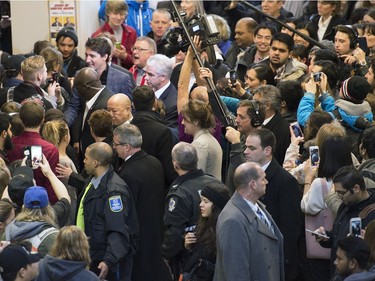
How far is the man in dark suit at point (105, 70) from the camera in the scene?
1178cm

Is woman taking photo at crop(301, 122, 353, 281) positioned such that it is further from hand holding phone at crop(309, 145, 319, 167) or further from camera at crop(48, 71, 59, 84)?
camera at crop(48, 71, 59, 84)

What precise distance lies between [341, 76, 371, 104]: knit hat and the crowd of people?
17 mm

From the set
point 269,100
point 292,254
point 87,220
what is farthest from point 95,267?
point 269,100

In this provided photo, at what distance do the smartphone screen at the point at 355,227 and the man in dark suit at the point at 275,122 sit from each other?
1.95m

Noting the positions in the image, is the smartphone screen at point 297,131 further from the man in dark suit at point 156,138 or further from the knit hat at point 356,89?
the man in dark suit at point 156,138

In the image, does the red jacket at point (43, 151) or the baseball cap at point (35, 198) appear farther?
the red jacket at point (43, 151)

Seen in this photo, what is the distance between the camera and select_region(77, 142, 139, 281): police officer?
29.3 feet

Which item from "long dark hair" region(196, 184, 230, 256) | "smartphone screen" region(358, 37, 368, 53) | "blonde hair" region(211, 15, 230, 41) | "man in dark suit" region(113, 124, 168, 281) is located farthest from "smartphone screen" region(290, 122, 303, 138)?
"blonde hair" region(211, 15, 230, 41)

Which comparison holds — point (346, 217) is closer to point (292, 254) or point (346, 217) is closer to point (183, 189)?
point (292, 254)

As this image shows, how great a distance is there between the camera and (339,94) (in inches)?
421

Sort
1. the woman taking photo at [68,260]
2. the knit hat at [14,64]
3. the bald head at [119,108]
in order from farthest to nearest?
the knit hat at [14,64]
the bald head at [119,108]
the woman taking photo at [68,260]

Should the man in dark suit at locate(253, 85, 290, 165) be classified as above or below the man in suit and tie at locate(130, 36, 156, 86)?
above

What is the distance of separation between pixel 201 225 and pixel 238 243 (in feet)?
1.90

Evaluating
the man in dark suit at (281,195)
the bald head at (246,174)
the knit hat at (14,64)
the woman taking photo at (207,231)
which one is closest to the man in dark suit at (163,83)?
the knit hat at (14,64)
